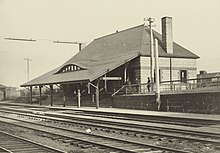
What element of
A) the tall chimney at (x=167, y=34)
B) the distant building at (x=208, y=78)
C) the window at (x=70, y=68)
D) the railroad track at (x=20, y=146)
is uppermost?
the tall chimney at (x=167, y=34)

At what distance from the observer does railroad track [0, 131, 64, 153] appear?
885 cm

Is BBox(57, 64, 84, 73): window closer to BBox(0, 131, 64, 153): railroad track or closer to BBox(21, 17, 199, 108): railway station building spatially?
BBox(21, 17, 199, 108): railway station building

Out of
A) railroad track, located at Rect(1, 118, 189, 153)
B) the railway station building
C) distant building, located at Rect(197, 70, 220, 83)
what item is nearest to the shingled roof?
the railway station building

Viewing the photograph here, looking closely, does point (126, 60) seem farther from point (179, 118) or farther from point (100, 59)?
point (179, 118)

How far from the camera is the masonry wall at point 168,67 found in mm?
32375

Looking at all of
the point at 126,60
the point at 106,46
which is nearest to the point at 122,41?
the point at 106,46

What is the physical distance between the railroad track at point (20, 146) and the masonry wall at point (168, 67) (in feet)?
71.4

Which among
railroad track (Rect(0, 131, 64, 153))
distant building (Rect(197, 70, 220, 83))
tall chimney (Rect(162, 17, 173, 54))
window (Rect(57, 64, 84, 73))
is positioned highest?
tall chimney (Rect(162, 17, 173, 54))

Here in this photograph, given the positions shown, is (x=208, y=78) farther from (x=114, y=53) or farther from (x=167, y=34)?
(x=114, y=53)

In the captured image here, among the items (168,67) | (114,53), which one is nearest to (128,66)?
(168,67)

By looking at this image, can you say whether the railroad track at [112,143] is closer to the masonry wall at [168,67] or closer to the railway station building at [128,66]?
the railway station building at [128,66]

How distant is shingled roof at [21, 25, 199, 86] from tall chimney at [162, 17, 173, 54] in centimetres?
50

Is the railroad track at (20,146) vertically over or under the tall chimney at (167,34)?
under

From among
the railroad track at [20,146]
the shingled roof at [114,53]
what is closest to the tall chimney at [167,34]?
the shingled roof at [114,53]
